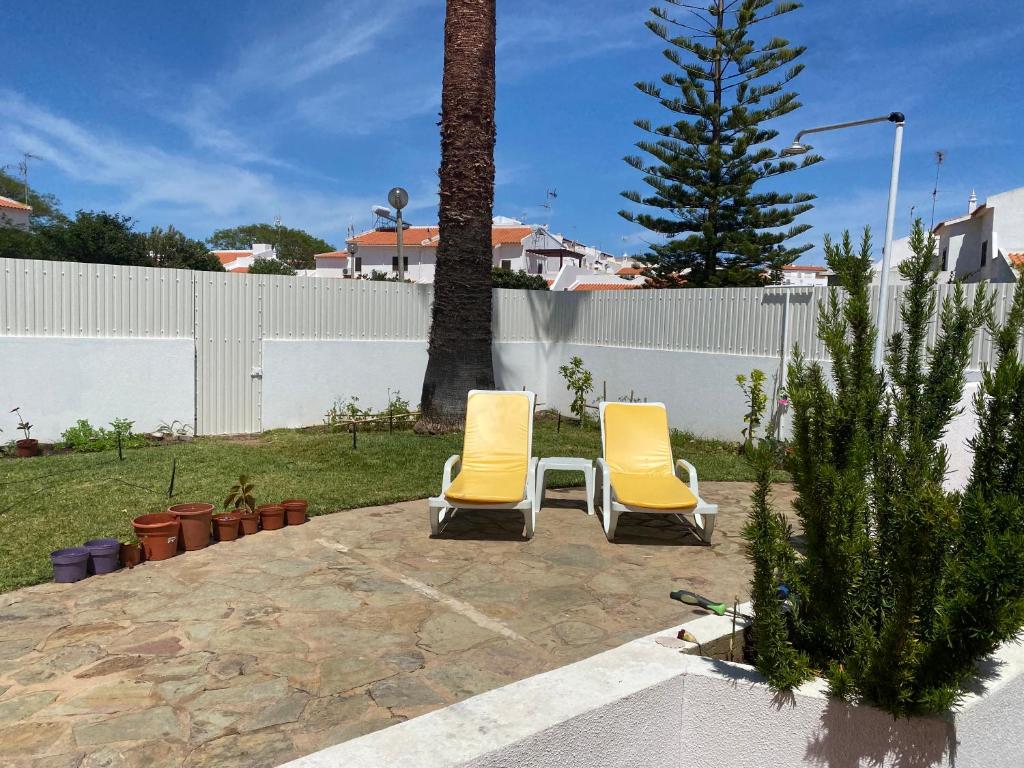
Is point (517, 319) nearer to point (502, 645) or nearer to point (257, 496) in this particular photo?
point (257, 496)

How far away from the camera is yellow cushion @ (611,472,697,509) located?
5.84 metres

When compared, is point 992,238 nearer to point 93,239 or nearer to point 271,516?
point 271,516

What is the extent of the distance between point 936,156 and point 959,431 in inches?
1241

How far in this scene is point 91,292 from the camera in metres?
9.76

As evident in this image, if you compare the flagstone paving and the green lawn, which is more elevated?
the green lawn

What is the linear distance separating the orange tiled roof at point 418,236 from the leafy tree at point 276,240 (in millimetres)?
12630

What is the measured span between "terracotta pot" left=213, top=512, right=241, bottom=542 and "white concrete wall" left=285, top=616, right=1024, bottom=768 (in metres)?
3.99

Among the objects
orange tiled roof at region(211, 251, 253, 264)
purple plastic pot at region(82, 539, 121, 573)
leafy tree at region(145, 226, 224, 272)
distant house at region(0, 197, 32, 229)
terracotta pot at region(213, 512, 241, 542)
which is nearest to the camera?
purple plastic pot at region(82, 539, 121, 573)

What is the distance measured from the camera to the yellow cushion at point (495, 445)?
6.27m

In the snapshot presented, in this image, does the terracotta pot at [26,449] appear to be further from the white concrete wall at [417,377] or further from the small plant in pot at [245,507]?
the small plant in pot at [245,507]

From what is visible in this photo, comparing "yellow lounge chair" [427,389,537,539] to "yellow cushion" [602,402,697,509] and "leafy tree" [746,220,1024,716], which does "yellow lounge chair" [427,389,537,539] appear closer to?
"yellow cushion" [602,402,697,509]

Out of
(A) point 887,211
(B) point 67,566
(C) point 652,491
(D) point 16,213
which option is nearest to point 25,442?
(B) point 67,566

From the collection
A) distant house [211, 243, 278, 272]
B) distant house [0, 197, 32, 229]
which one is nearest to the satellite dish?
distant house [0, 197, 32, 229]

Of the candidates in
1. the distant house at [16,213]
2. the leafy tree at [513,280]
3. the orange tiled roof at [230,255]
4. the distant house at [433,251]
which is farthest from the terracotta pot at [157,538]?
the orange tiled roof at [230,255]
